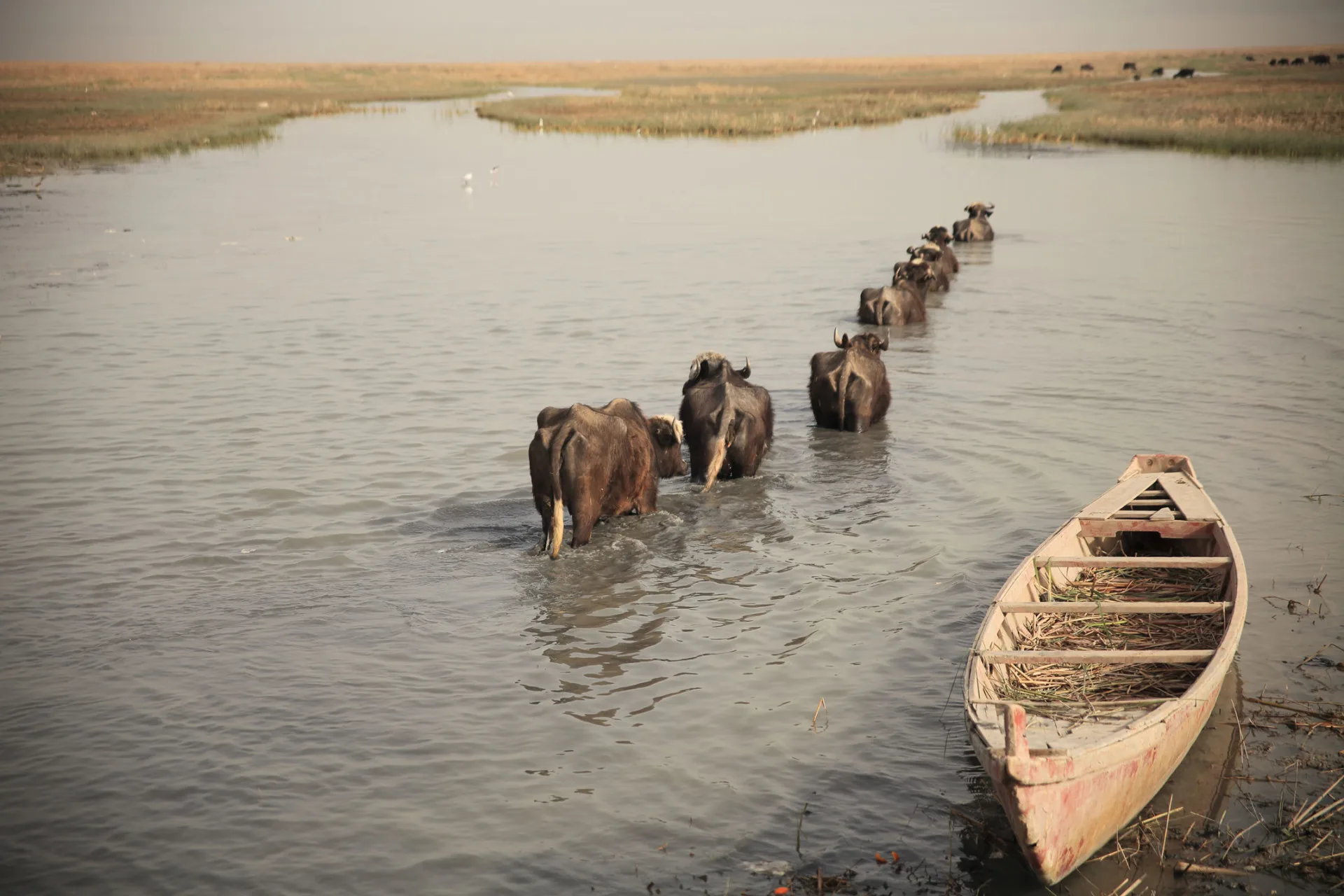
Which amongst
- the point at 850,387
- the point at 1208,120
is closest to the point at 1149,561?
the point at 850,387

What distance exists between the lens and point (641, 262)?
26.0m

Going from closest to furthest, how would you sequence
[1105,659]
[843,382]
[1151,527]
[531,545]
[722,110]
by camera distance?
[1105,659] → [1151,527] → [531,545] → [843,382] → [722,110]

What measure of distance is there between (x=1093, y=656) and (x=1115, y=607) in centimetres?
91

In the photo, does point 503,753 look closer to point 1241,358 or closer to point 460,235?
point 1241,358

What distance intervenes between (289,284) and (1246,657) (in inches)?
773

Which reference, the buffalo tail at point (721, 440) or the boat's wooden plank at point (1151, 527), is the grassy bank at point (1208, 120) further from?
the boat's wooden plank at point (1151, 527)

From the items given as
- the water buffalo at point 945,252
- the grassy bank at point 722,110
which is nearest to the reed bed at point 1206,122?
the grassy bank at point 722,110

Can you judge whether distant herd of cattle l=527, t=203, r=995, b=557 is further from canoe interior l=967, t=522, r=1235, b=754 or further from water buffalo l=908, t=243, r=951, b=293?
water buffalo l=908, t=243, r=951, b=293

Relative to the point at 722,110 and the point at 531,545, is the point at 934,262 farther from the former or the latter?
the point at 722,110

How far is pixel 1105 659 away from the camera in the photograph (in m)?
6.81

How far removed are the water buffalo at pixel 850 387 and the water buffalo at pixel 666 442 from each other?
Answer: 2546mm

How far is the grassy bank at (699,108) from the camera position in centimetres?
4750

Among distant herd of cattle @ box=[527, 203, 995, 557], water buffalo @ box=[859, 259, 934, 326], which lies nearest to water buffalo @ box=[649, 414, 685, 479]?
distant herd of cattle @ box=[527, 203, 995, 557]

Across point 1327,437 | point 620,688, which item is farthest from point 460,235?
point 620,688
